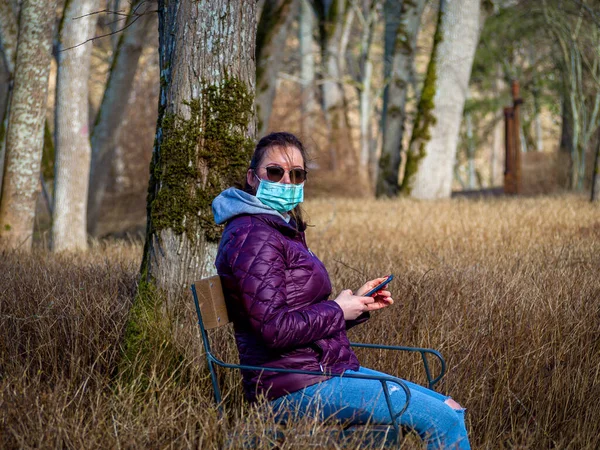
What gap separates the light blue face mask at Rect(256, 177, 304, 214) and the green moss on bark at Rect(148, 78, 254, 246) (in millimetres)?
1231

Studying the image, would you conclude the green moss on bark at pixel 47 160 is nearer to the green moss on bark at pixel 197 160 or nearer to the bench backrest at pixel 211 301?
the green moss on bark at pixel 197 160

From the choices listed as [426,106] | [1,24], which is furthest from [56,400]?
[426,106]

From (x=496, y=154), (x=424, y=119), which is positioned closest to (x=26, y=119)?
(x=424, y=119)

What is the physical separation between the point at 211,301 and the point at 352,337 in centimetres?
162

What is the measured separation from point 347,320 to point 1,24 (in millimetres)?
8946

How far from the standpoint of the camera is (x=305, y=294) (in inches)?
132

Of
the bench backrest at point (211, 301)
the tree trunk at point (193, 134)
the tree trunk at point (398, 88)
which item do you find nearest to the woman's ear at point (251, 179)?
the bench backrest at point (211, 301)

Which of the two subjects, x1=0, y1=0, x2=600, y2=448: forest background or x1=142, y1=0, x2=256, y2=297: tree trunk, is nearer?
x1=0, y1=0, x2=600, y2=448: forest background

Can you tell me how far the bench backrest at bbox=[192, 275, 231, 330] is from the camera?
3.31 meters

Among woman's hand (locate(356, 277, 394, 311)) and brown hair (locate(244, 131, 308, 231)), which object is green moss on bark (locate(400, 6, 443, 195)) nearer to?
brown hair (locate(244, 131, 308, 231))

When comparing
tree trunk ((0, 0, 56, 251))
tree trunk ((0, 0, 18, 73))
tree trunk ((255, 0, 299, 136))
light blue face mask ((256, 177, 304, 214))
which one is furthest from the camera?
tree trunk ((255, 0, 299, 136))

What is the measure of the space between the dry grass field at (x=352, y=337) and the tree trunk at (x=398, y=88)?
1133 cm

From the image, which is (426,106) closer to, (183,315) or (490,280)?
(490,280)

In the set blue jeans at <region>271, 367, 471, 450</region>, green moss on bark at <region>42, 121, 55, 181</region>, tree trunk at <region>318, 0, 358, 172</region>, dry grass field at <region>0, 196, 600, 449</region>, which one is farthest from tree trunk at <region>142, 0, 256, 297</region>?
tree trunk at <region>318, 0, 358, 172</region>
